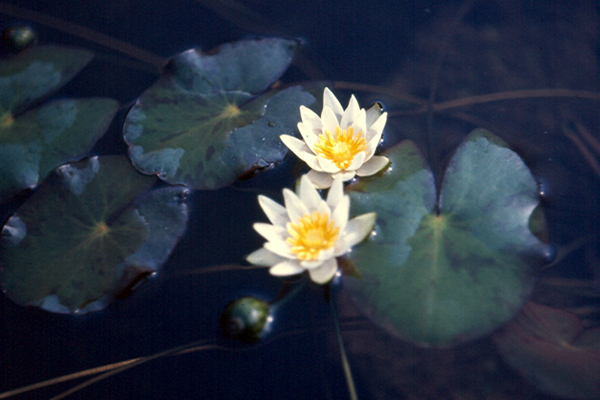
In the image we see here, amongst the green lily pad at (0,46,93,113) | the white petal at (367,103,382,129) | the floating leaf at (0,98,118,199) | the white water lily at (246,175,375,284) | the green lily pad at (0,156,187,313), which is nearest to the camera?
the white water lily at (246,175,375,284)

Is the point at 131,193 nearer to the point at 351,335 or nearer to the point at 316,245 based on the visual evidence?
the point at 316,245

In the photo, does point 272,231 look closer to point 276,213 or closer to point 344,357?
point 276,213

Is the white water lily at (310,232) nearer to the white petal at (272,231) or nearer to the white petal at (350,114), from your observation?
the white petal at (272,231)

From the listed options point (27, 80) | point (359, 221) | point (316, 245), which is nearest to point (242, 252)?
point (316, 245)

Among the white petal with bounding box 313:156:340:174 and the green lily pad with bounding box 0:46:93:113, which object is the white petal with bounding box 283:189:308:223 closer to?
the white petal with bounding box 313:156:340:174

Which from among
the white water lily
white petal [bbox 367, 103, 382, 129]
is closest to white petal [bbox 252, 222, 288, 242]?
the white water lily

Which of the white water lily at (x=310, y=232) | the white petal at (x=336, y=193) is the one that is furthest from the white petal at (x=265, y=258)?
the white petal at (x=336, y=193)

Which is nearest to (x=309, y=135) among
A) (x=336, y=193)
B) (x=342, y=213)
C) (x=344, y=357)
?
(x=336, y=193)
